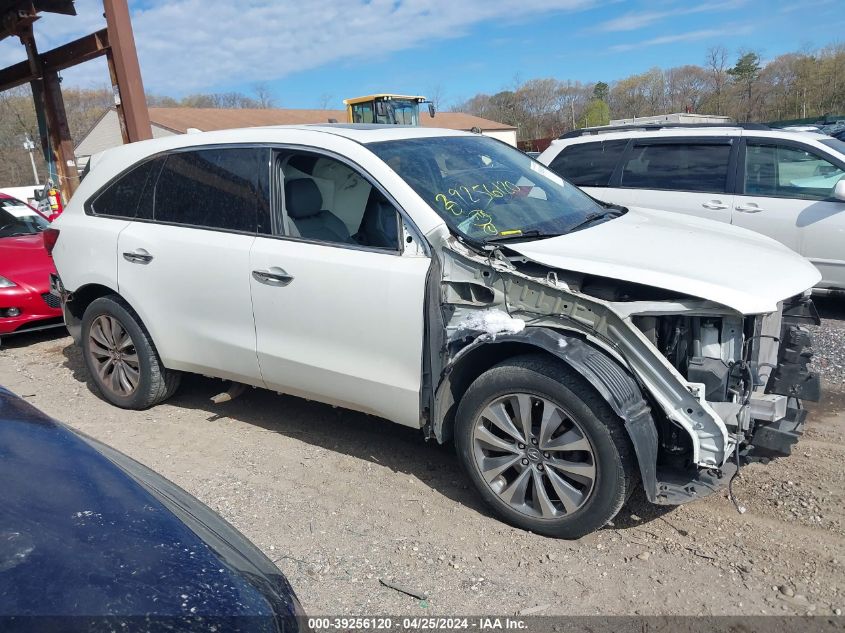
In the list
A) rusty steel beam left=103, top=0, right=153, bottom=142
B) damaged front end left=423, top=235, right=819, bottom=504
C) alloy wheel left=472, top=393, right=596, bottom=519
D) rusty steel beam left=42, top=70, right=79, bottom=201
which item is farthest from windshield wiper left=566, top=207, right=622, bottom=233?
rusty steel beam left=42, top=70, right=79, bottom=201

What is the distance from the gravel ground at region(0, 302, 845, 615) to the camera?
274 centimetres

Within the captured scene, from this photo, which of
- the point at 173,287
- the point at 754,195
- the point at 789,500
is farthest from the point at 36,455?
the point at 754,195

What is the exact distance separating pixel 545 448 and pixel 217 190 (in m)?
2.53

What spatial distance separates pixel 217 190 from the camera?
13.4 feet

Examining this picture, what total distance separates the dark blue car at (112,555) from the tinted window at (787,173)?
605cm

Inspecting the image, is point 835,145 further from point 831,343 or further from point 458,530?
point 458,530

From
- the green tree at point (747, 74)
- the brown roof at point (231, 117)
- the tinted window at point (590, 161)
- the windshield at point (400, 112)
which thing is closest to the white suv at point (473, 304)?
the tinted window at point (590, 161)

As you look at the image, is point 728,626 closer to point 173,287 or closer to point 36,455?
point 36,455

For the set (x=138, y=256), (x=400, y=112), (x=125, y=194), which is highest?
(x=400, y=112)

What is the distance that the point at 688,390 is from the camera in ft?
9.04

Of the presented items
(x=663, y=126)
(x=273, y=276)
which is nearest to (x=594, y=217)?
(x=273, y=276)

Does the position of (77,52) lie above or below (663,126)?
above

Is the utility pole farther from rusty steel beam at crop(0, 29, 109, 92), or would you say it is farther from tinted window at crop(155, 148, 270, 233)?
tinted window at crop(155, 148, 270, 233)

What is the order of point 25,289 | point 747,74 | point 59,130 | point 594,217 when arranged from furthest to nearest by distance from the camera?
point 747,74 → point 59,130 → point 25,289 → point 594,217
